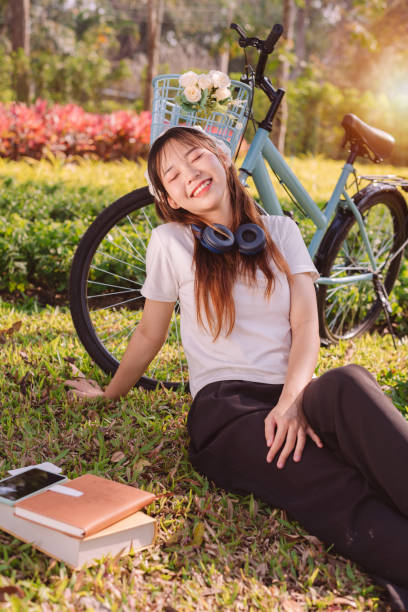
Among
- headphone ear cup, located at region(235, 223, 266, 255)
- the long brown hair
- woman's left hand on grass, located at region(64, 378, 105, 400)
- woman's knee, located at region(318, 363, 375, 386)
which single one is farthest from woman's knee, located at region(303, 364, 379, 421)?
woman's left hand on grass, located at region(64, 378, 105, 400)

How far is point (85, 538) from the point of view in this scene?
1.55m

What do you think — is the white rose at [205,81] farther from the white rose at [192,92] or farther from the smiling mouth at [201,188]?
the smiling mouth at [201,188]

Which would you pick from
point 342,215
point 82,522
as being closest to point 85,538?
point 82,522

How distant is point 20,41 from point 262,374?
34.7 feet

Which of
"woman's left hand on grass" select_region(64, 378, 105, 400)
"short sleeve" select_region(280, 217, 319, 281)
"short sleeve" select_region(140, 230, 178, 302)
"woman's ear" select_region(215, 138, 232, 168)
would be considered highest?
"woman's ear" select_region(215, 138, 232, 168)

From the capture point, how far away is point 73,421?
7.98 ft

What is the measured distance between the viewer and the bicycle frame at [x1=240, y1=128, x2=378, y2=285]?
8.78ft

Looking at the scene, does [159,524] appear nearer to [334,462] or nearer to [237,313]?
[334,462]

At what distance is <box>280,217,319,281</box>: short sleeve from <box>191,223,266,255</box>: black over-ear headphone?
0.18m

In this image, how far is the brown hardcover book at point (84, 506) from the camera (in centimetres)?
156

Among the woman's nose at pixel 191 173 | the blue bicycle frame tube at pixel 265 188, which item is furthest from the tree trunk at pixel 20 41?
the woman's nose at pixel 191 173

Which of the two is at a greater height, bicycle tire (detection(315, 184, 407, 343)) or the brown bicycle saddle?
the brown bicycle saddle

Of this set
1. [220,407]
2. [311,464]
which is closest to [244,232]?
[220,407]

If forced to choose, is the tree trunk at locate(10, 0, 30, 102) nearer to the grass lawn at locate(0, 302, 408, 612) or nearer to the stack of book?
the grass lawn at locate(0, 302, 408, 612)
